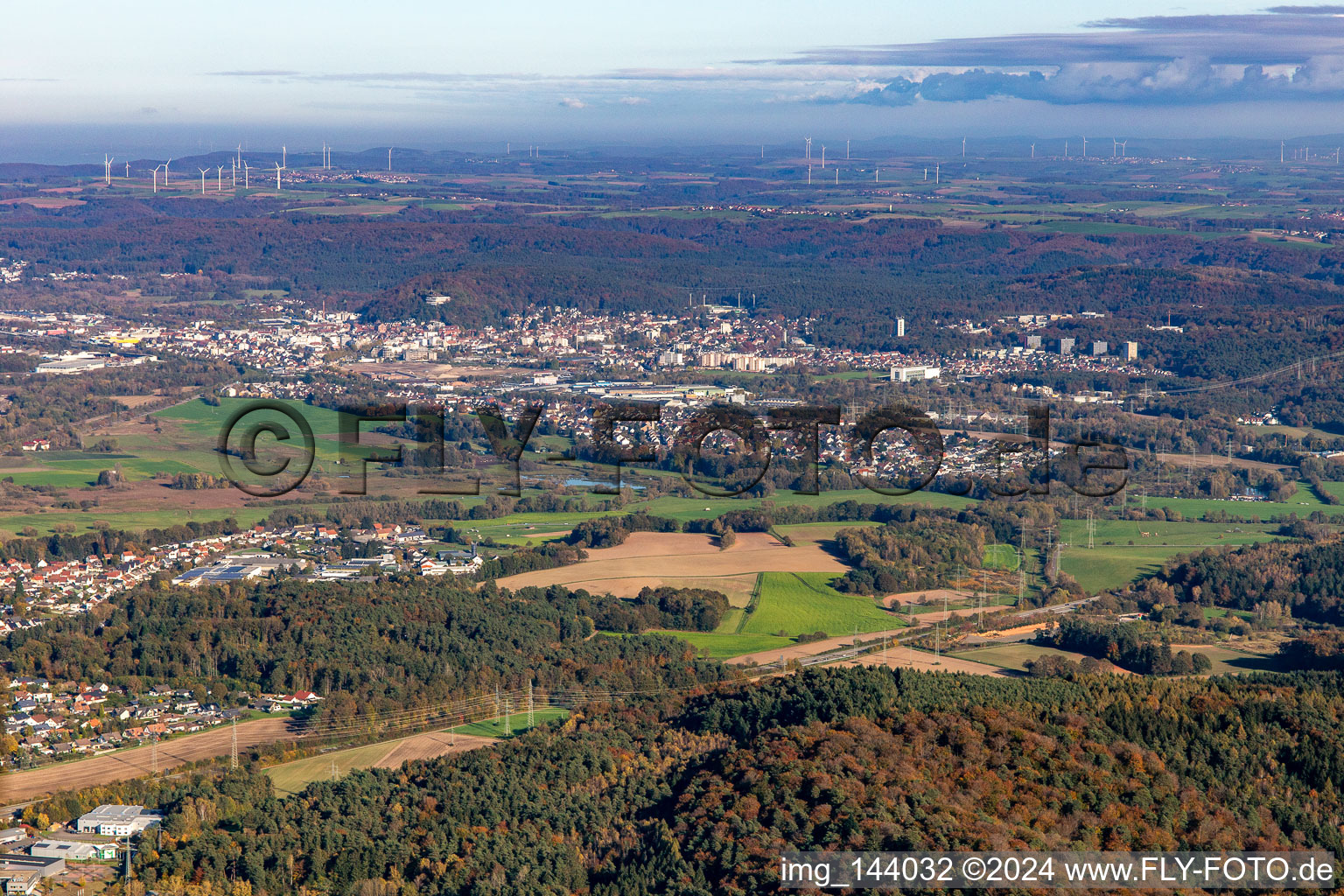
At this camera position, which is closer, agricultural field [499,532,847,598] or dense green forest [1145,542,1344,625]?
dense green forest [1145,542,1344,625]

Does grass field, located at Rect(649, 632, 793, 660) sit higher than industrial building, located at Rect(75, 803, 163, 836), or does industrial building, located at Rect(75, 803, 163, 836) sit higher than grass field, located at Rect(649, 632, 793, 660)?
grass field, located at Rect(649, 632, 793, 660)

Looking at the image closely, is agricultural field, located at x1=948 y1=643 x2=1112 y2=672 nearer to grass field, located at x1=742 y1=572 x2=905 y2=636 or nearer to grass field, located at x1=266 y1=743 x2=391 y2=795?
grass field, located at x1=742 y1=572 x2=905 y2=636

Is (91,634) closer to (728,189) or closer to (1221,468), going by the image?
(1221,468)

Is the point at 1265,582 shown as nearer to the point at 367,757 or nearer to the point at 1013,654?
the point at 1013,654
